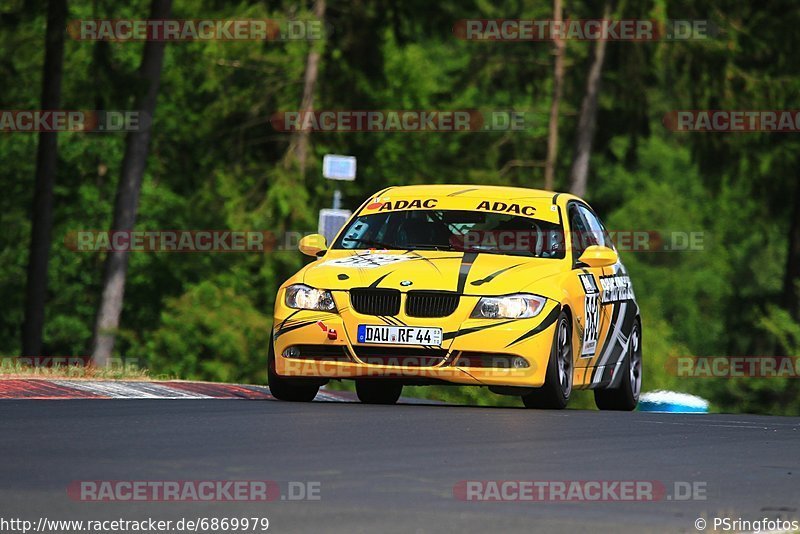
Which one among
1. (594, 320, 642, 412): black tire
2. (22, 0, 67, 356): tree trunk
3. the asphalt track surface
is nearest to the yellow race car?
the asphalt track surface

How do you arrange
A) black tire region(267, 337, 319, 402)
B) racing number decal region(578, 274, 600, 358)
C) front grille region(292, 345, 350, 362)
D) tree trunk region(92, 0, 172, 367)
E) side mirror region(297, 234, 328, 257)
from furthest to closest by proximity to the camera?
1. tree trunk region(92, 0, 172, 367)
2. side mirror region(297, 234, 328, 257)
3. racing number decal region(578, 274, 600, 358)
4. black tire region(267, 337, 319, 402)
5. front grille region(292, 345, 350, 362)

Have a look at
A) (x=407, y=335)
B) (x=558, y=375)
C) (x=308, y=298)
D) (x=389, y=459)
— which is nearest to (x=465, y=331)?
(x=407, y=335)

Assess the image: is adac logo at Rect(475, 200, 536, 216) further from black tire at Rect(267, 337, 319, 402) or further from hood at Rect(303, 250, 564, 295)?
black tire at Rect(267, 337, 319, 402)

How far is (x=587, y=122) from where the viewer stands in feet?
135

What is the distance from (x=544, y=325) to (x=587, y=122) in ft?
89.7

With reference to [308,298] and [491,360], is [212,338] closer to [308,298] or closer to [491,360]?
[308,298]

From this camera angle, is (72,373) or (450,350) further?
(72,373)

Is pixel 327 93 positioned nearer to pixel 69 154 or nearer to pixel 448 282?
pixel 69 154

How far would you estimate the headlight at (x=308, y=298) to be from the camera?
1441 cm

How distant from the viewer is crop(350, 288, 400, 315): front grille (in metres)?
14.2

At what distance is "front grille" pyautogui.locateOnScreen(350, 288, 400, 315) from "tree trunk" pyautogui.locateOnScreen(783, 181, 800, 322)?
111 feet

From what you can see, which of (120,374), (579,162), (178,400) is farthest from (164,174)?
(178,400)

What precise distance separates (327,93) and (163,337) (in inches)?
363

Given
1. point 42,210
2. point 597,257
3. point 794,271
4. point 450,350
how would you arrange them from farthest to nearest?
1. point 794,271
2. point 42,210
3. point 597,257
4. point 450,350
